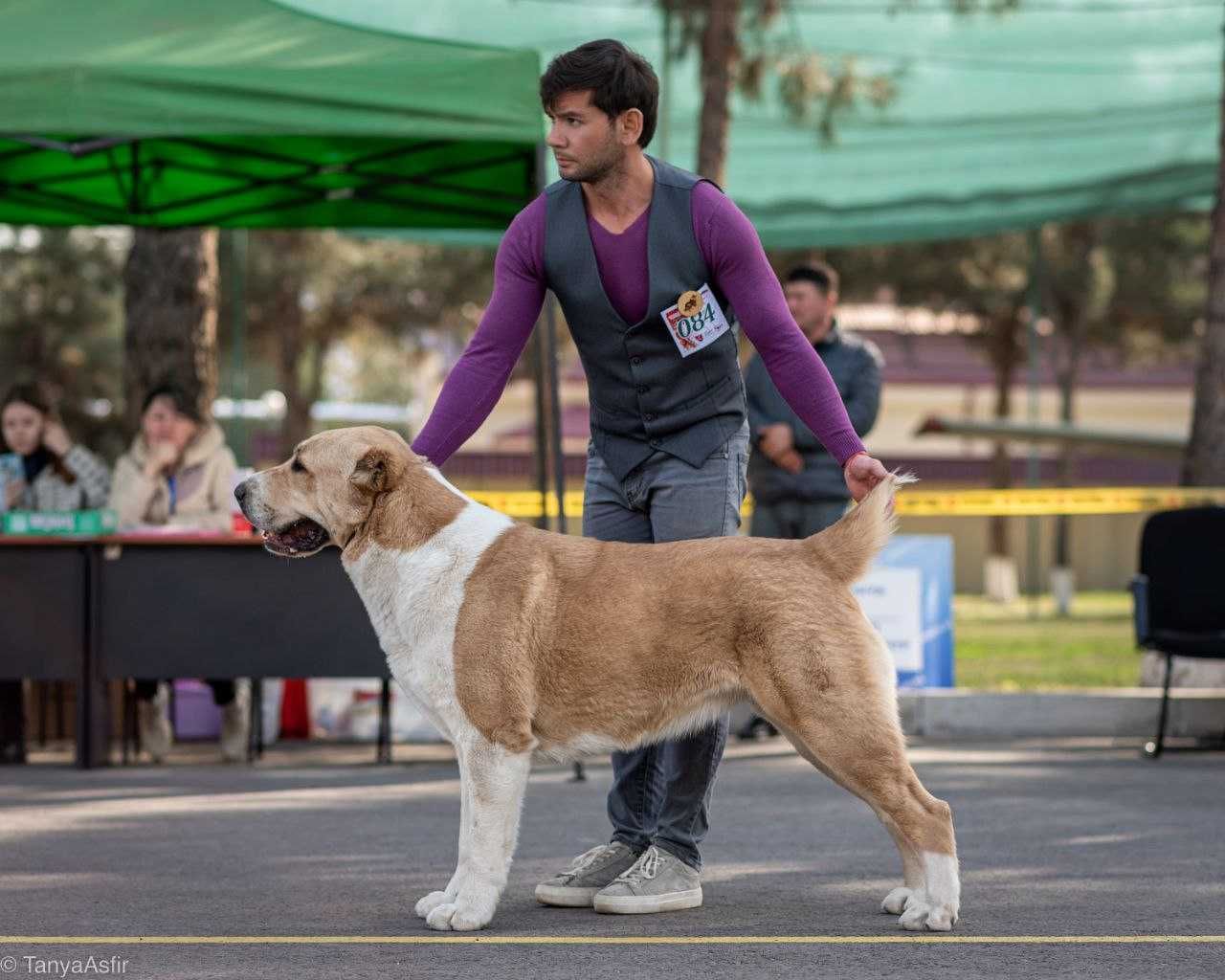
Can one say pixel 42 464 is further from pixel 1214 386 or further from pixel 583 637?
pixel 1214 386

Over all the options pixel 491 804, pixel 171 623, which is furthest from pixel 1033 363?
pixel 491 804

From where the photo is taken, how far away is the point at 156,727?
383 inches

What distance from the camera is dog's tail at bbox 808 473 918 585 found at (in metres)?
4.84

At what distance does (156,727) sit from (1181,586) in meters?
5.89

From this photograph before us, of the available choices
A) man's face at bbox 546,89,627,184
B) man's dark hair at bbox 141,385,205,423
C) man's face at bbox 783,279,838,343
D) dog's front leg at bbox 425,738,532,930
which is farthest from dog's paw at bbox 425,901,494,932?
man's dark hair at bbox 141,385,205,423

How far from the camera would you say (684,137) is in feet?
53.8

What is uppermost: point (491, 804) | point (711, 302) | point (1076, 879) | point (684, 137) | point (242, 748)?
point (684, 137)

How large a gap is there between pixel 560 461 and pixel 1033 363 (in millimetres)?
13452

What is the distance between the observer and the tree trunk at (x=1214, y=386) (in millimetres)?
12867

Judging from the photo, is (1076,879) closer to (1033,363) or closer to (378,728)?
(378,728)

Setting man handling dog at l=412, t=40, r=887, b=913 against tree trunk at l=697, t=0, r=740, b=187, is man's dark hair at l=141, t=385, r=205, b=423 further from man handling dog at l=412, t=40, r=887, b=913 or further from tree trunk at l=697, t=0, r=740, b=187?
tree trunk at l=697, t=0, r=740, b=187

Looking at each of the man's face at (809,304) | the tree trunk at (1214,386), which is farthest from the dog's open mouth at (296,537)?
the tree trunk at (1214,386)

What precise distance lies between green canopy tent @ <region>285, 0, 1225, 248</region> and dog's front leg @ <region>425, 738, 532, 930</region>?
34.6ft

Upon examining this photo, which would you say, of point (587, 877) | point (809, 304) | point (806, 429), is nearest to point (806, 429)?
point (806, 429)
